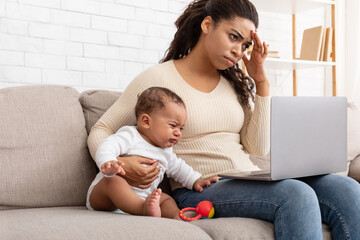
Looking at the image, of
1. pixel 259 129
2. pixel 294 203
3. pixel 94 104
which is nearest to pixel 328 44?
pixel 259 129

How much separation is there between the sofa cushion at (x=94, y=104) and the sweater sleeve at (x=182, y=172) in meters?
0.39

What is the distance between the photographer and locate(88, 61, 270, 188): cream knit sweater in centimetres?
164

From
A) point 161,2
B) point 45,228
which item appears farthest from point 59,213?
point 161,2

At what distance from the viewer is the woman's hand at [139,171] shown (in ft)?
4.73

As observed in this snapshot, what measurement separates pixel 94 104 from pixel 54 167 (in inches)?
13.1

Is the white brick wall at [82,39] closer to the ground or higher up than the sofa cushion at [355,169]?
higher up

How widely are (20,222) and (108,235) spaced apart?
301mm

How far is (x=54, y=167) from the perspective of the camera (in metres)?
1.60

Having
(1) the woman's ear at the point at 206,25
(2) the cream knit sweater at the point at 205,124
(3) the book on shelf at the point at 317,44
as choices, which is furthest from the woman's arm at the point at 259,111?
(3) the book on shelf at the point at 317,44

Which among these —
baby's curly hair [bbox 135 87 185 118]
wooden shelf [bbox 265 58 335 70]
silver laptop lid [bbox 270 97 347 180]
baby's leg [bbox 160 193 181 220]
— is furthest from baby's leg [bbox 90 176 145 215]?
wooden shelf [bbox 265 58 335 70]

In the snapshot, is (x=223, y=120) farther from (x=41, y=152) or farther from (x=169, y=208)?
(x=41, y=152)

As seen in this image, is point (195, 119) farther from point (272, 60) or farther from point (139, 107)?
point (272, 60)

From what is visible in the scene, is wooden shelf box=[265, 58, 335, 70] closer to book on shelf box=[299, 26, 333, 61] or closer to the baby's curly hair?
book on shelf box=[299, 26, 333, 61]

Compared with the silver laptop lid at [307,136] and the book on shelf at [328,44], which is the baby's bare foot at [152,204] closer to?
the silver laptop lid at [307,136]
